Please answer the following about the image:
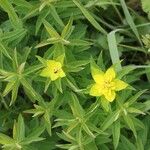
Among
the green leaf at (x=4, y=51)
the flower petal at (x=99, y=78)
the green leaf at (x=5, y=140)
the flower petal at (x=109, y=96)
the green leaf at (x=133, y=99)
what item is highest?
the green leaf at (x=4, y=51)

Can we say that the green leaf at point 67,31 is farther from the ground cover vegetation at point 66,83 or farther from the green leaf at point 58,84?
the green leaf at point 58,84

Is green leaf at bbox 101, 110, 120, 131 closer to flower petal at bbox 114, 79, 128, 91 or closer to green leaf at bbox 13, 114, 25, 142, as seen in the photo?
flower petal at bbox 114, 79, 128, 91

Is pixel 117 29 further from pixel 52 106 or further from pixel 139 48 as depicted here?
pixel 52 106

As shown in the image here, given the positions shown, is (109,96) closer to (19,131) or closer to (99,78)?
(99,78)

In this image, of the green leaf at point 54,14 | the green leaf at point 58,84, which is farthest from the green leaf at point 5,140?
the green leaf at point 54,14

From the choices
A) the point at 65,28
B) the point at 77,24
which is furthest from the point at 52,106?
the point at 77,24

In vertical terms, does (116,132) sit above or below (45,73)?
below

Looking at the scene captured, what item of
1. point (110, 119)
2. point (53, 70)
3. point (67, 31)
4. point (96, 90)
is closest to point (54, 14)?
point (67, 31)
